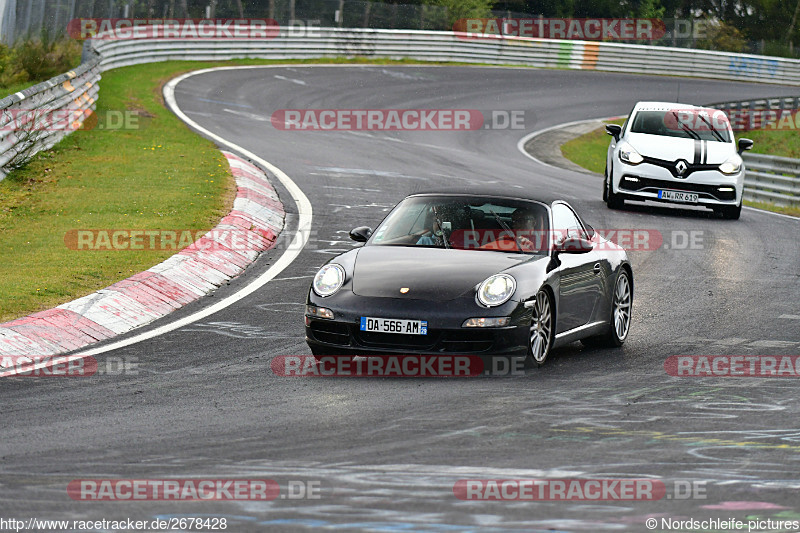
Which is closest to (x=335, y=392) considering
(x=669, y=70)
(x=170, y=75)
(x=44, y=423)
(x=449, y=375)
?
(x=449, y=375)

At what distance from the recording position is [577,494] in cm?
562

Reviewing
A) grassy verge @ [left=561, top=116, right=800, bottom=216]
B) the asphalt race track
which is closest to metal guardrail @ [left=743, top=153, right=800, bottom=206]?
grassy verge @ [left=561, top=116, right=800, bottom=216]

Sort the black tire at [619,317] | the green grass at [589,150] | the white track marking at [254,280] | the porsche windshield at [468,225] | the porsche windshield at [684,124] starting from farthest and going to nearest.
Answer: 1. the green grass at [589,150]
2. the porsche windshield at [684,124]
3. the black tire at [619,317]
4. the porsche windshield at [468,225]
5. the white track marking at [254,280]

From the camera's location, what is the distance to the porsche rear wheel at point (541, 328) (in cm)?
909

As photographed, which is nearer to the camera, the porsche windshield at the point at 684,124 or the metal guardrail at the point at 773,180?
the porsche windshield at the point at 684,124

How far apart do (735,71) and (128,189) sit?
147ft

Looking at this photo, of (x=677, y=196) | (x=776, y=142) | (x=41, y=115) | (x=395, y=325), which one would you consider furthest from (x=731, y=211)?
(x=776, y=142)

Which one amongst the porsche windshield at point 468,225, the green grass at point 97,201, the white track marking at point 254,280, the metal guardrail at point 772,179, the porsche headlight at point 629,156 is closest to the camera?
the white track marking at point 254,280

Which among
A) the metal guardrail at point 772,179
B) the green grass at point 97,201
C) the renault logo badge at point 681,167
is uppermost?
the renault logo badge at point 681,167

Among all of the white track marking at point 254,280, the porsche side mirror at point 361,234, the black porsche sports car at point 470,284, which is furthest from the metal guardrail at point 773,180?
the porsche side mirror at point 361,234

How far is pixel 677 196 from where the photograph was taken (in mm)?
19406

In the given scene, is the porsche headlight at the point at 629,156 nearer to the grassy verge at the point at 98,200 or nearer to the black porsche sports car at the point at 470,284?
the grassy verge at the point at 98,200

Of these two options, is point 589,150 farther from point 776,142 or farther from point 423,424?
point 423,424

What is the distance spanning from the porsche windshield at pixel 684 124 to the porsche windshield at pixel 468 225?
10.7m
